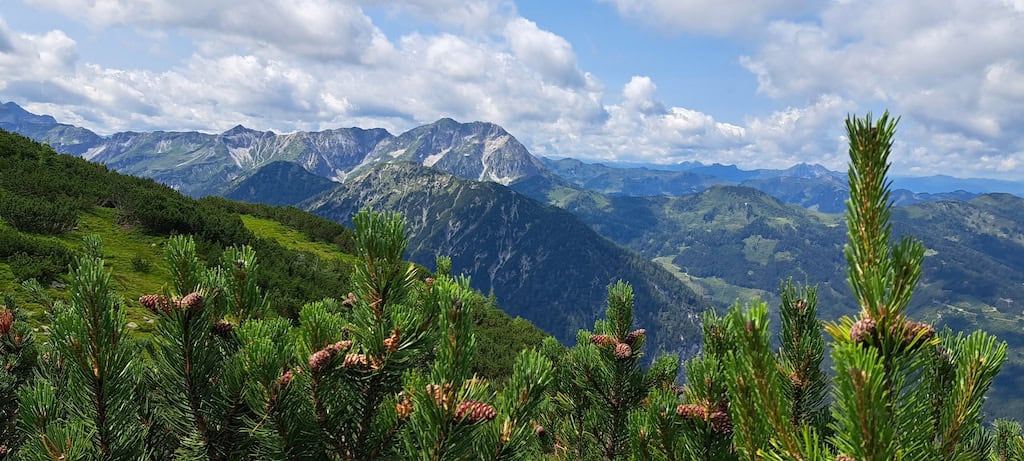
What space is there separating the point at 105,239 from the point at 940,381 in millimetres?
23569

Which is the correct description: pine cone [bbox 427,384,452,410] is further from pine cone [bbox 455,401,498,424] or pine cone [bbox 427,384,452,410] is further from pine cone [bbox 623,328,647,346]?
pine cone [bbox 623,328,647,346]

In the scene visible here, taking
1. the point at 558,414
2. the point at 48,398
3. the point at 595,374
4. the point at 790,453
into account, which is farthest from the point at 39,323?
the point at 790,453

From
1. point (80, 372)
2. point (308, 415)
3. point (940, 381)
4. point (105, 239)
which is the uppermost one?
point (940, 381)

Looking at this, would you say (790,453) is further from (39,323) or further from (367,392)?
(39,323)

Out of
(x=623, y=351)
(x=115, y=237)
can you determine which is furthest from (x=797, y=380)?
(x=115, y=237)

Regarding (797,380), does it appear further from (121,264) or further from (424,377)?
(121,264)

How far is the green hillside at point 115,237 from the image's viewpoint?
12656 millimetres

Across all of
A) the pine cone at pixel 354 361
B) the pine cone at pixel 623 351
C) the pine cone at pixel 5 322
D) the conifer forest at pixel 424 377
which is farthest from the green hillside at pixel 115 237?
the pine cone at pixel 354 361

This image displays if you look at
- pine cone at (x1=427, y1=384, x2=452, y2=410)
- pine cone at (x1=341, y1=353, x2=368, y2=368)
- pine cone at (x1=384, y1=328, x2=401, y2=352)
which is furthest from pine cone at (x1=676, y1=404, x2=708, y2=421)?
pine cone at (x1=341, y1=353, x2=368, y2=368)

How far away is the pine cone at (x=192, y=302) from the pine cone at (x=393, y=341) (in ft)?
3.40

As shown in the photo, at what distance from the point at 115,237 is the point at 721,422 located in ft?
76.1

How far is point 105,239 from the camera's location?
18.4m

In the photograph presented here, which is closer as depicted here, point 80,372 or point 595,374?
point 80,372

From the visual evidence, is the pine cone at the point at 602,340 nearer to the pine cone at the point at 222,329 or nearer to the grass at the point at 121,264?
the pine cone at the point at 222,329
